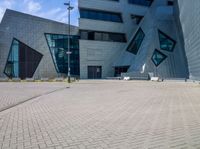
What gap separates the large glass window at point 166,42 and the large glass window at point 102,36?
14014mm

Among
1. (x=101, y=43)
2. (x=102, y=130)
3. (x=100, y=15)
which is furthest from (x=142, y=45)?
(x=102, y=130)

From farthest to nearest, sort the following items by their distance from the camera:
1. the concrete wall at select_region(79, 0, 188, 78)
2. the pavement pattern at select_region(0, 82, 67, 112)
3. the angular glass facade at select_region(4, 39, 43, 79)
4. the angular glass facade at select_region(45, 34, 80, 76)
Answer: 1. the angular glass facade at select_region(45, 34, 80, 76)
2. the angular glass facade at select_region(4, 39, 43, 79)
3. the concrete wall at select_region(79, 0, 188, 78)
4. the pavement pattern at select_region(0, 82, 67, 112)

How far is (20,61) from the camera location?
6397cm

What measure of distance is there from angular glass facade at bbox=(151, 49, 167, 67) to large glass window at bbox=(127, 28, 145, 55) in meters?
6.97

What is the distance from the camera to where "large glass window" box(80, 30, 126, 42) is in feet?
221

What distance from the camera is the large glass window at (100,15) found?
66637 millimetres

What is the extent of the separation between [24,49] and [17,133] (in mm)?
58563

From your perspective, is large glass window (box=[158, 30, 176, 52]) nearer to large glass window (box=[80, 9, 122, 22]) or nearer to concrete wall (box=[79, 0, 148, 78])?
concrete wall (box=[79, 0, 148, 78])

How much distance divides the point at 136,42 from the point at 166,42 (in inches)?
337

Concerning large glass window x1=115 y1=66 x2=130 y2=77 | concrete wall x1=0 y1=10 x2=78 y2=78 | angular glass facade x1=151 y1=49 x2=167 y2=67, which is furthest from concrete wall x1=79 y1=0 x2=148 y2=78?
angular glass facade x1=151 y1=49 x2=167 y2=67

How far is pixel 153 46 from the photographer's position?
57.3m

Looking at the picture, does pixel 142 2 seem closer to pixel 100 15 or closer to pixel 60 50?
pixel 100 15

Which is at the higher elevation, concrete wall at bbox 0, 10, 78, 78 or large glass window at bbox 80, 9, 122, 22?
large glass window at bbox 80, 9, 122, 22

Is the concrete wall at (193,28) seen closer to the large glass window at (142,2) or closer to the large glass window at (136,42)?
the large glass window at (136,42)
